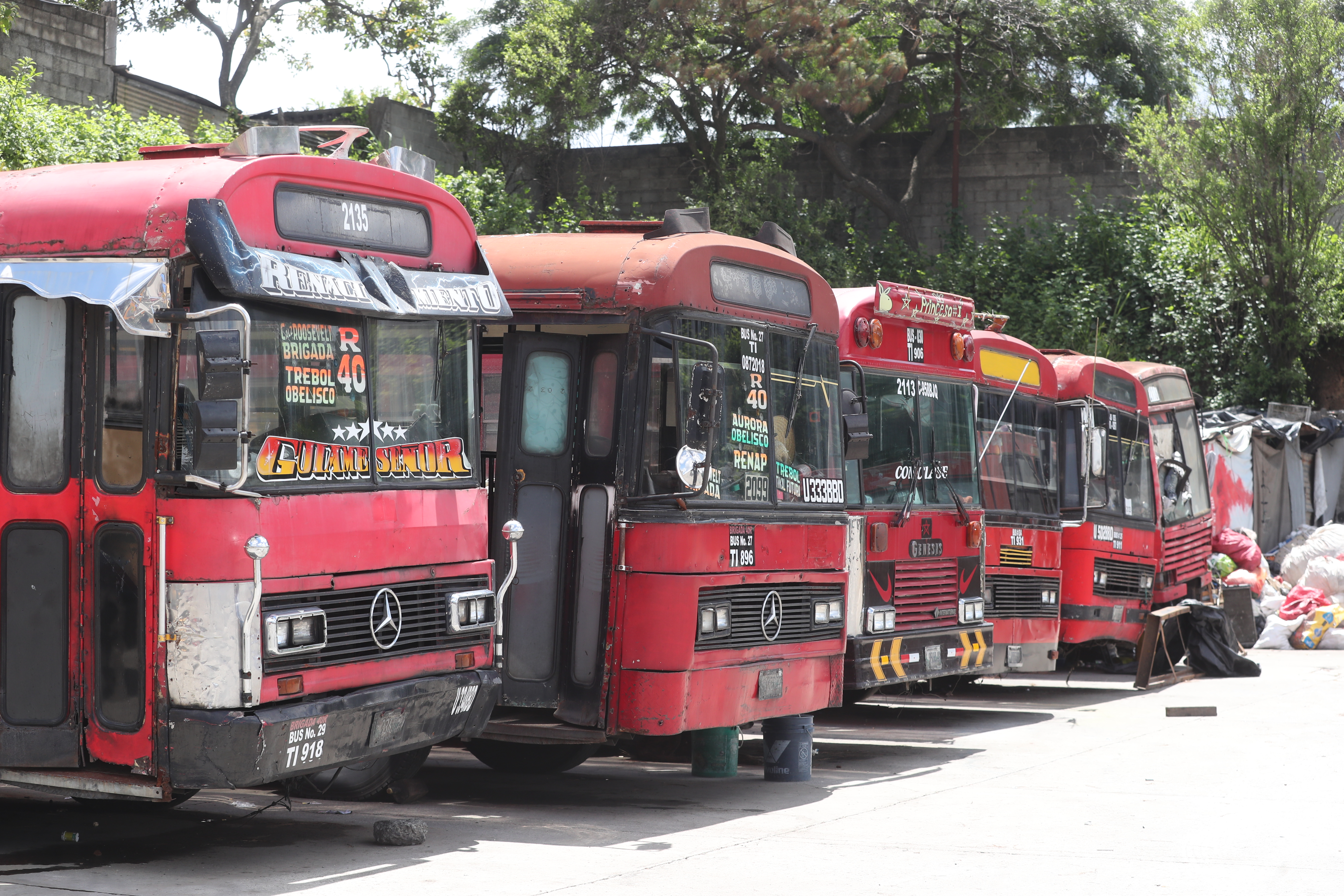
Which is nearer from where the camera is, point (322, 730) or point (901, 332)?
point (322, 730)

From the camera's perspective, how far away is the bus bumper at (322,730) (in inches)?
230

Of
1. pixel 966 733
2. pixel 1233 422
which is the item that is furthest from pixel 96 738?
pixel 1233 422

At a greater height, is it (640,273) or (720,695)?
(640,273)

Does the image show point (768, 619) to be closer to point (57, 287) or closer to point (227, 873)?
point (227, 873)

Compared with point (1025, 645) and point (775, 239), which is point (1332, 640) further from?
point (775, 239)

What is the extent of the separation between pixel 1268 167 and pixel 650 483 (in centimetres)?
1792

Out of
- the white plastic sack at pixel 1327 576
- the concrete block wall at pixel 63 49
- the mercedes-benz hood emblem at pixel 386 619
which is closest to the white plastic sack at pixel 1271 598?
the white plastic sack at pixel 1327 576

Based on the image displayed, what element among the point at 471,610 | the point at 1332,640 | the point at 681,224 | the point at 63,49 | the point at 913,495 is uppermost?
the point at 63,49

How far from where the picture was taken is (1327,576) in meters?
18.6

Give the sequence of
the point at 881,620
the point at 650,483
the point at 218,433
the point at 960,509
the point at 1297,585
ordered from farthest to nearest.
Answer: the point at 1297,585 < the point at 960,509 < the point at 881,620 < the point at 650,483 < the point at 218,433

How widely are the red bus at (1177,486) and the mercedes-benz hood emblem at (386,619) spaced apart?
1051 cm

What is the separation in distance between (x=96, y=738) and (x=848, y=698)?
25.6 ft

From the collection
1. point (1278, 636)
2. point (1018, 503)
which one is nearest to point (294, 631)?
point (1018, 503)

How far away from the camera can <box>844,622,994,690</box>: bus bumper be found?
10102 millimetres
